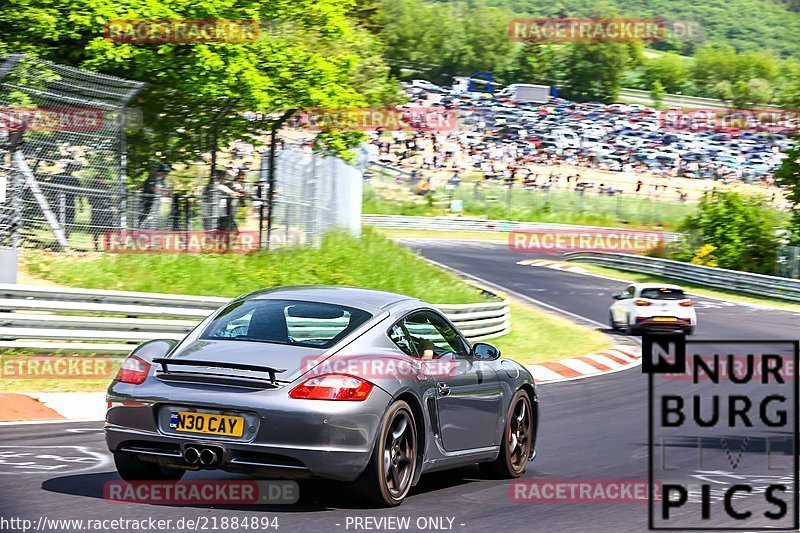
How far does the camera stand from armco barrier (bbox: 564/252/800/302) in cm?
3947

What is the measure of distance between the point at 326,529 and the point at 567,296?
29770 mm

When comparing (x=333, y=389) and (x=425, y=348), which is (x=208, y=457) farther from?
(x=425, y=348)

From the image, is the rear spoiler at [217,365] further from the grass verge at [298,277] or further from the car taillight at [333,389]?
the grass verge at [298,277]

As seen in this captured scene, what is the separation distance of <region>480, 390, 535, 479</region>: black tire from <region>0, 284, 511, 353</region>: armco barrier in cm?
701

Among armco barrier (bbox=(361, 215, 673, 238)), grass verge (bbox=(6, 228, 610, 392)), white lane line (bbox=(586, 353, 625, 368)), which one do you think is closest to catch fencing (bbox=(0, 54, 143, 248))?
grass verge (bbox=(6, 228, 610, 392))

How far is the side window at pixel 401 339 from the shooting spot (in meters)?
7.51

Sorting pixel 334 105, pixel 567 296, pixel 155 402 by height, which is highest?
pixel 334 105

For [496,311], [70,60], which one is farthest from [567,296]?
[70,60]

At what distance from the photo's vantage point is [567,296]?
3562 centimetres

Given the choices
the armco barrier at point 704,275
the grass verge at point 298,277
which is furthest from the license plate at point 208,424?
the armco barrier at point 704,275

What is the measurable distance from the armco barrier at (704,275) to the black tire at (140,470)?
34135 mm

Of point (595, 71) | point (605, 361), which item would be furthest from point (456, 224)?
point (595, 71)

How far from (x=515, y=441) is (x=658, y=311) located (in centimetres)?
1777

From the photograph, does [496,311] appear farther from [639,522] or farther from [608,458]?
[639,522]
